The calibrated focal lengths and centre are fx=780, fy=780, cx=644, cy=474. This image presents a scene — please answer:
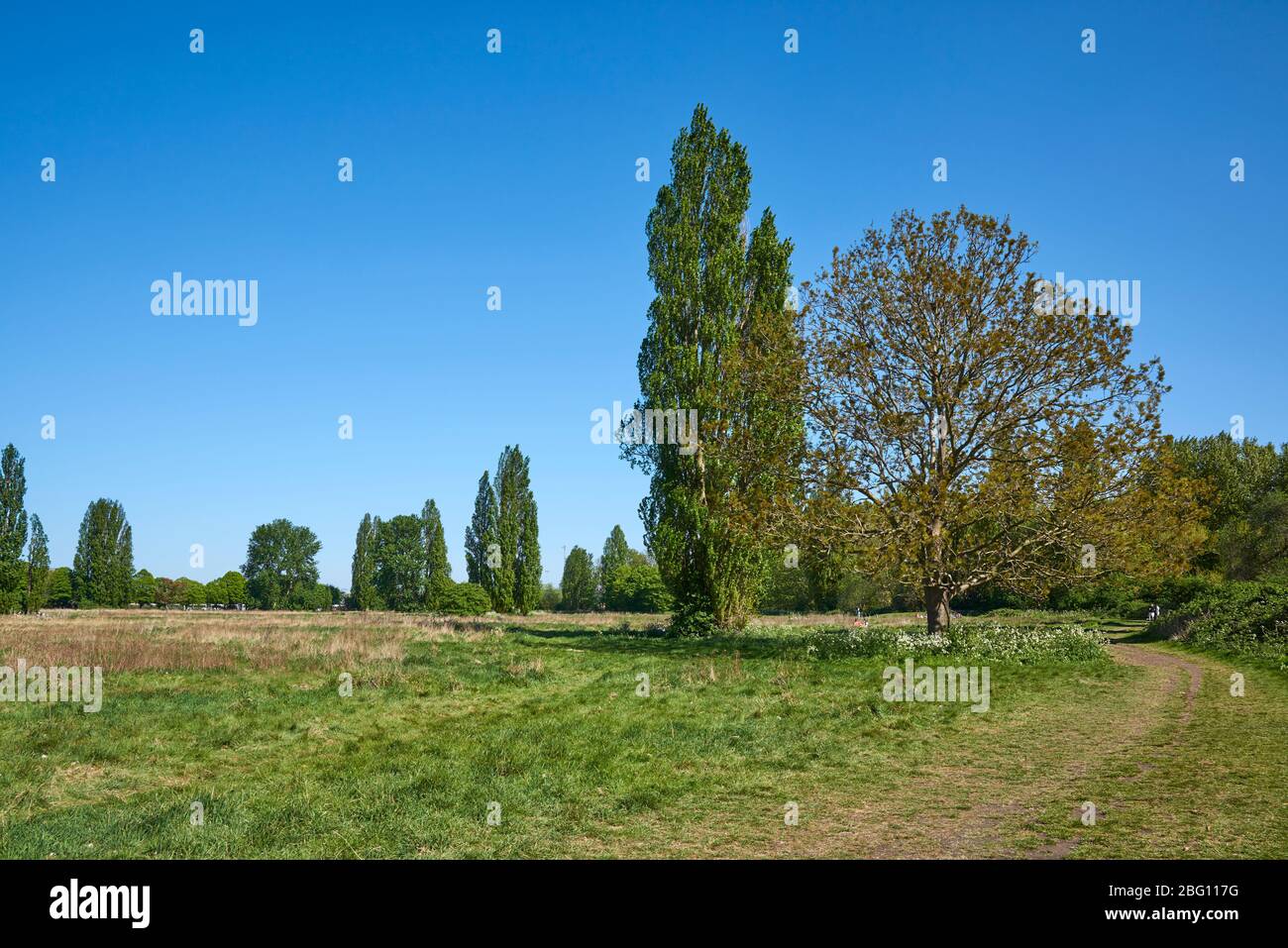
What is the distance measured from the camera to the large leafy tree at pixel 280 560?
109 metres

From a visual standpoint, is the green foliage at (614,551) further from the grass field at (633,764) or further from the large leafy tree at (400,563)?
the grass field at (633,764)

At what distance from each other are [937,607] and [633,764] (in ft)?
51.1

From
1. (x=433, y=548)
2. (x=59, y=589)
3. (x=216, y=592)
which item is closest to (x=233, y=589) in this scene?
(x=216, y=592)

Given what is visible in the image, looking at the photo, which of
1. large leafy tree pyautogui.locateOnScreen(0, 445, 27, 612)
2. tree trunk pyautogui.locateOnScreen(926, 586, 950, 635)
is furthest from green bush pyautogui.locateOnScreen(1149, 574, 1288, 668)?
large leafy tree pyautogui.locateOnScreen(0, 445, 27, 612)

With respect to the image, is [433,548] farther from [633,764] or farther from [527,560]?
[633,764]

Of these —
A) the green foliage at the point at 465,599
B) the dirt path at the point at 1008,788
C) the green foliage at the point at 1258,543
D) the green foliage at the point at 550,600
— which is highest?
the green foliage at the point at 1258,543

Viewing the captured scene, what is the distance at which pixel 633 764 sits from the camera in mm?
10055

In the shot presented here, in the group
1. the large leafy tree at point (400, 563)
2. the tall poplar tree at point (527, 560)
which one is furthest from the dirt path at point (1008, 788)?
the large leafy tree at point (400, 563)

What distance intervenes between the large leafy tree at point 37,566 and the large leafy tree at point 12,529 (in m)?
2.76

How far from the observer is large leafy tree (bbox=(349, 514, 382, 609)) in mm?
90125

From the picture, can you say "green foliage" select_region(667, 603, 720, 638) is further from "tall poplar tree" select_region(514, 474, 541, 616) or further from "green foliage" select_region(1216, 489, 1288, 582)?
"tall poplar tree" select_region(514, 474, 541, 616)
